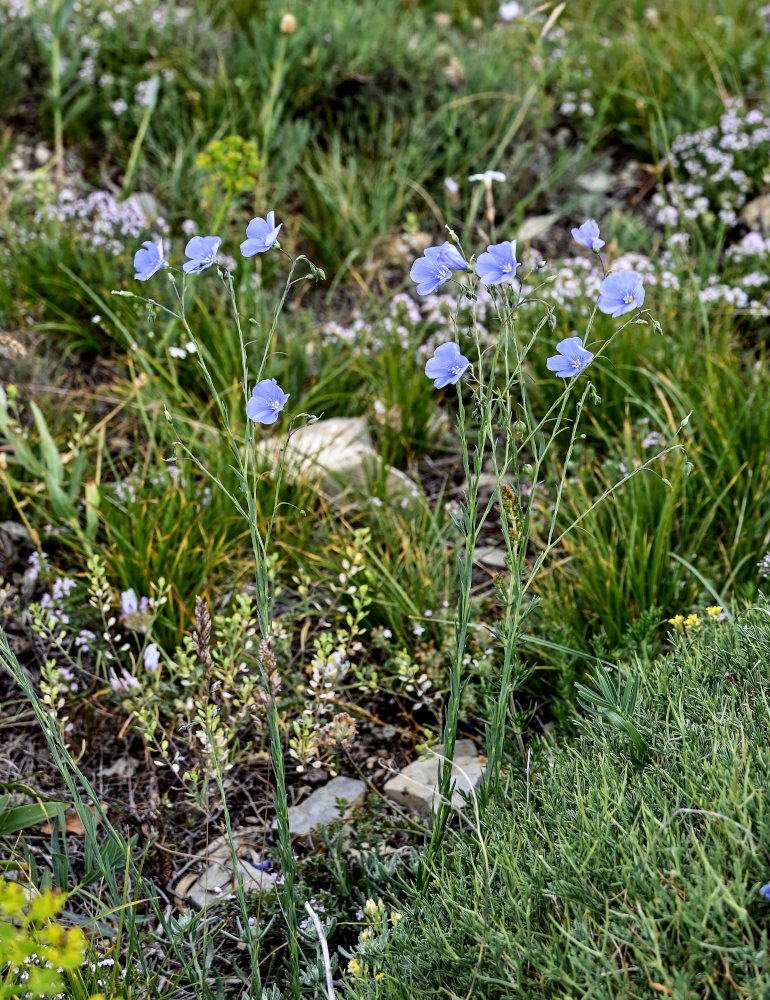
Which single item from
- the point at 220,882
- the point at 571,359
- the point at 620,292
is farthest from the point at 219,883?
the point at 620,292

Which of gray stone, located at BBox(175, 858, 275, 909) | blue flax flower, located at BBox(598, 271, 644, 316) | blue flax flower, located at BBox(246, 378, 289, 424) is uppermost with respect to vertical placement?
blue flax flower, located at BBox(598, 271, 644, 316)

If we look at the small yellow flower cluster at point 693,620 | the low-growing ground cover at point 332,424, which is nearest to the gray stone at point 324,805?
the low-growing ground cover at point 332,424

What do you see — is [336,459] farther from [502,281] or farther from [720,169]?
[720,169]

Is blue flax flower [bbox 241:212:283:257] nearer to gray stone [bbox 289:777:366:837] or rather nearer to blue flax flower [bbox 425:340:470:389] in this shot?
blue flax flower [bbox 425:340:470:389]

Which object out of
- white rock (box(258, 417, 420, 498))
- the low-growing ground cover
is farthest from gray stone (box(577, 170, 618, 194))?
white rock (box(258, 417, 420, 498))

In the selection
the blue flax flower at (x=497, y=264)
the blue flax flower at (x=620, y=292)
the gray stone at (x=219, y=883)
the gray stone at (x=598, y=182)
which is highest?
the blue flax flower at (x=497, y=264)

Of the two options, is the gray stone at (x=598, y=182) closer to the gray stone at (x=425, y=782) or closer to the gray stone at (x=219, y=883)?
the gray stone at (x=425, y=782)

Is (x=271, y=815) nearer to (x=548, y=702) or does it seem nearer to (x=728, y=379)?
(x=548, y=702)

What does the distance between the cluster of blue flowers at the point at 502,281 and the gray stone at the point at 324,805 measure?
110 centimetres

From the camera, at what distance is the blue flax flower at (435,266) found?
151cm

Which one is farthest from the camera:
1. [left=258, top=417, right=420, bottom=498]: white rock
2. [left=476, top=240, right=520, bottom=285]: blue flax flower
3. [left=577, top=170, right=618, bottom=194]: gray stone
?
[left=577, top=170, right=618, bottom=194]: gray stone

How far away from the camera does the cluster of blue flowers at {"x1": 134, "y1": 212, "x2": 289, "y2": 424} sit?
148 cm

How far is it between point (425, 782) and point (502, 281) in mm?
1246

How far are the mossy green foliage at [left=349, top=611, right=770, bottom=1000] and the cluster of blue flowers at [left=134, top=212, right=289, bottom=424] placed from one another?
0.80m
